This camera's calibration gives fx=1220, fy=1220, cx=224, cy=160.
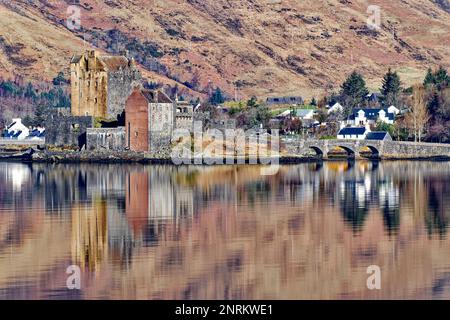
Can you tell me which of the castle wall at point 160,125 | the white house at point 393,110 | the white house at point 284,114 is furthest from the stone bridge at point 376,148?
the white house at point 284,114

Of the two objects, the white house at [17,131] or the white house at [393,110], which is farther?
the white house at [17,131]

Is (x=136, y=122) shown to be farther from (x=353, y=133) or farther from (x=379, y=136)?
(x=353, y=133)

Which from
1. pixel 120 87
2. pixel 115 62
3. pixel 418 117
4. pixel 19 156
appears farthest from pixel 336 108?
pixel 19 156

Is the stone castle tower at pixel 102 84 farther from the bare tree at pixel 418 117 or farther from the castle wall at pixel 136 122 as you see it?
the bare tree at pixel 418 117

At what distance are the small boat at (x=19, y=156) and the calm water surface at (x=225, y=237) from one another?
31103 mm

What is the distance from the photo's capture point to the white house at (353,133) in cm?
11650

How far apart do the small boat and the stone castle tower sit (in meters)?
5.63

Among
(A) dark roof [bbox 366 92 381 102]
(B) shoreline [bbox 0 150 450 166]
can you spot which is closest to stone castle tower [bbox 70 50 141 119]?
(B) shoreline [bbox 0 150 450 166]

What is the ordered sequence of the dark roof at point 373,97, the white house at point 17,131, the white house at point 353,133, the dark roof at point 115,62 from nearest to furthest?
the dark roof at point 115,62, the white house at point 353,133, the white house at point 17,131, the dark roof at point 373,97

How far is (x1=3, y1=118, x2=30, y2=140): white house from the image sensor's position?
439ft

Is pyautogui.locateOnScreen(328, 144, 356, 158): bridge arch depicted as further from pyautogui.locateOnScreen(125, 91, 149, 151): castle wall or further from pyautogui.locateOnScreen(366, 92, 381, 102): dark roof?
pyautogui.locateOnScreen(366, 92, 381, 102): dark roof

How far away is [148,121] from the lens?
97250 mm

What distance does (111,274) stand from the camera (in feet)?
122
